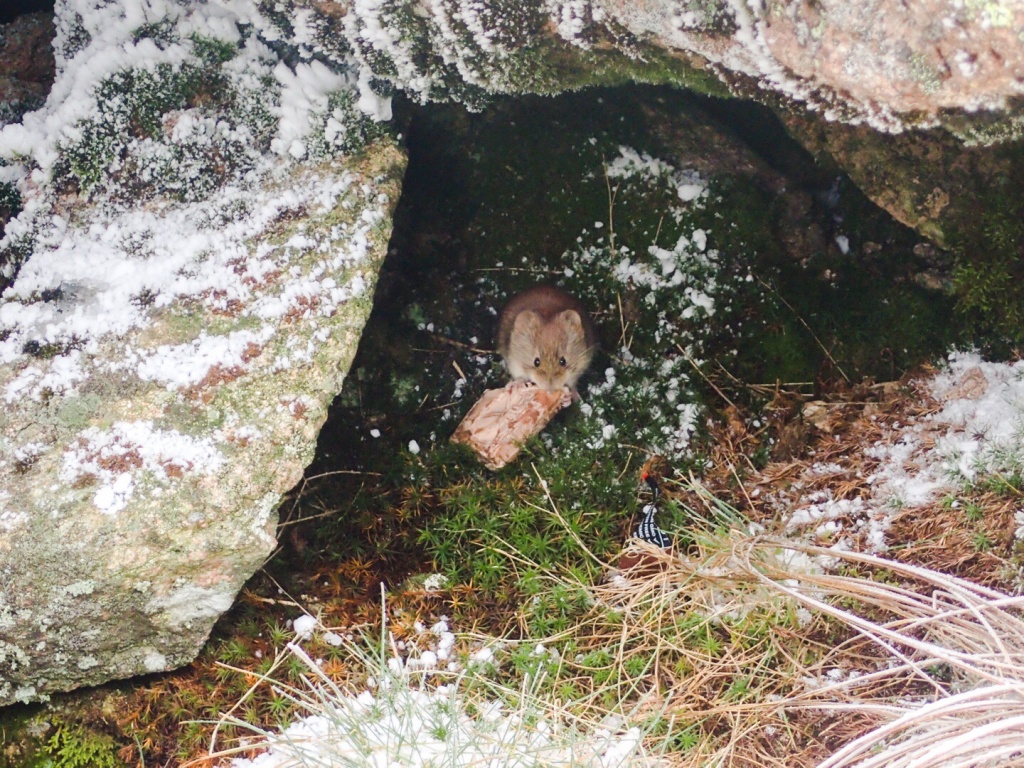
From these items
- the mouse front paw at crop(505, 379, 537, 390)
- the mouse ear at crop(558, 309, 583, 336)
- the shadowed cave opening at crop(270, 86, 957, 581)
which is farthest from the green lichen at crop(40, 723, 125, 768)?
the mouse ear at crop(558, 309, 583, 336)

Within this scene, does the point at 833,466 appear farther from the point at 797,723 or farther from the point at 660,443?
the point at 797,723

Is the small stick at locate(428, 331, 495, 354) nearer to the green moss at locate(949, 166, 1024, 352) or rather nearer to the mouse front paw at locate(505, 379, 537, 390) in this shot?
the mouse front paw at locate(505, 379, 537, 390)

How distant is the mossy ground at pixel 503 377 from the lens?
3.87 metres

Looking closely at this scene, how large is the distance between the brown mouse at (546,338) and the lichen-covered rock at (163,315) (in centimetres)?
108

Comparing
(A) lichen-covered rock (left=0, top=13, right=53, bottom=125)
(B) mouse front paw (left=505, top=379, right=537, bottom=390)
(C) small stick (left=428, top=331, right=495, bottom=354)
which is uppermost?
(A) lichen-covered rock (left=0, top=13, right=53, bottom=125)

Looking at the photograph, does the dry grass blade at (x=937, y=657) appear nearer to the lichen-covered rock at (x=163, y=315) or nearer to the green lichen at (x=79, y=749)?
the lichen-covered rock at (x=163, y=315)

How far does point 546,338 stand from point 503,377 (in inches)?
19.0

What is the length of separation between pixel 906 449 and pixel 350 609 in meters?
2.68

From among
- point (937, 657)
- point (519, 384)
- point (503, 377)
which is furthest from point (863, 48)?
point (503, 377)

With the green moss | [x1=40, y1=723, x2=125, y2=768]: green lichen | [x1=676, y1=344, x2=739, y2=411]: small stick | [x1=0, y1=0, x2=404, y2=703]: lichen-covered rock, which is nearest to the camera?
[x1=0, y1=0, x2=404, y2=703]: lichen-covered rock

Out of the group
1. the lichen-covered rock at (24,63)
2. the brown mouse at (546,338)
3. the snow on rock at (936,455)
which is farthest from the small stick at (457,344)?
the lichen-covered rock at (24,63)

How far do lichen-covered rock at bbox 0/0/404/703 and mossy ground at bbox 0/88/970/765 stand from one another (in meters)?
0.51

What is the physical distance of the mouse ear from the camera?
4273 mm

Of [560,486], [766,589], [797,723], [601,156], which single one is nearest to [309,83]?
[601,156]
